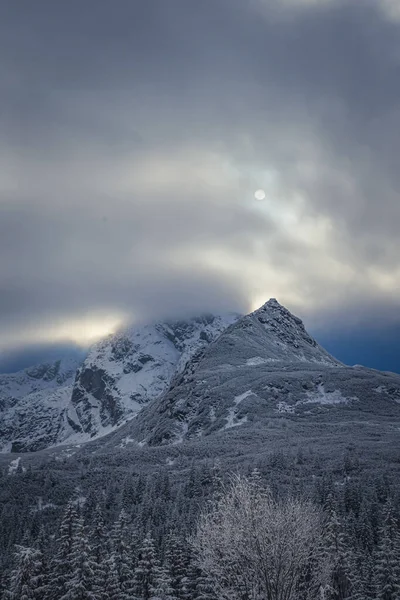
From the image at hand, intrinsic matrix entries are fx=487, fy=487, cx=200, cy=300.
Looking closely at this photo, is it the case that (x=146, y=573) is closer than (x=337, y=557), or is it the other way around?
(x=337, y=557)

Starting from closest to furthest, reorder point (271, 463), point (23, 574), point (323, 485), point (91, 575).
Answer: point (23, 574)
point (91, 575)
point (323, 485)
point (271, 463)

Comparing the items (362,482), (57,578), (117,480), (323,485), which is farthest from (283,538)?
(117,480)

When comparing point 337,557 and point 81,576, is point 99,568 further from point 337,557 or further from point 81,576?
point 337,557

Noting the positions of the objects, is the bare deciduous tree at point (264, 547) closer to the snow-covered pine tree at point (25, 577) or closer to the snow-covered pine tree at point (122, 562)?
the snow-covered pine tree at point (25, 577)

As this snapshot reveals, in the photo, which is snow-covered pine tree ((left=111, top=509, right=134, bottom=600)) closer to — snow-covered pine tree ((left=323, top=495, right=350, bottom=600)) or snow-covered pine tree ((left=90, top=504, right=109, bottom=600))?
snow-covered pine tree ((left=90, top=504, right=109, bottom=600))

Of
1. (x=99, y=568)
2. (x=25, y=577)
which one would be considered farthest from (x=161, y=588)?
(x=25, y=577)

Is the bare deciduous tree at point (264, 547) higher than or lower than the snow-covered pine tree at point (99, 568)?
higher

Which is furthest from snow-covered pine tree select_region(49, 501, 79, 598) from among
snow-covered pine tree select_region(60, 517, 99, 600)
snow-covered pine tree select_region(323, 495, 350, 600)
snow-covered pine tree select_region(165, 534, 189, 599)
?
snow-covered pine tree select_region(323, 495, 350, 600)

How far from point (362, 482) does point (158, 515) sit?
2201 inches

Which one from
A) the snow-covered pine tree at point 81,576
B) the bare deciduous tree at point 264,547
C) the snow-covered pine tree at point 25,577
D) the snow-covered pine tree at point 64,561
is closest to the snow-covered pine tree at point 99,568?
the snow-covered pine tree at point 81,576

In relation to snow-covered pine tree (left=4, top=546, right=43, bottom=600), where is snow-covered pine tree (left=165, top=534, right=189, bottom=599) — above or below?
below

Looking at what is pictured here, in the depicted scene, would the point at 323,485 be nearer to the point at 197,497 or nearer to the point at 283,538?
the point at 197,497

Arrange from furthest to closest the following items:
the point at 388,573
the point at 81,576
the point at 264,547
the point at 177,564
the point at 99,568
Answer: the point at 177,564 < the point at 99,568 < the point at 388,573 < the point at 81,576 < the point at 264,547

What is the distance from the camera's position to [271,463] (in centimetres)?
15675
